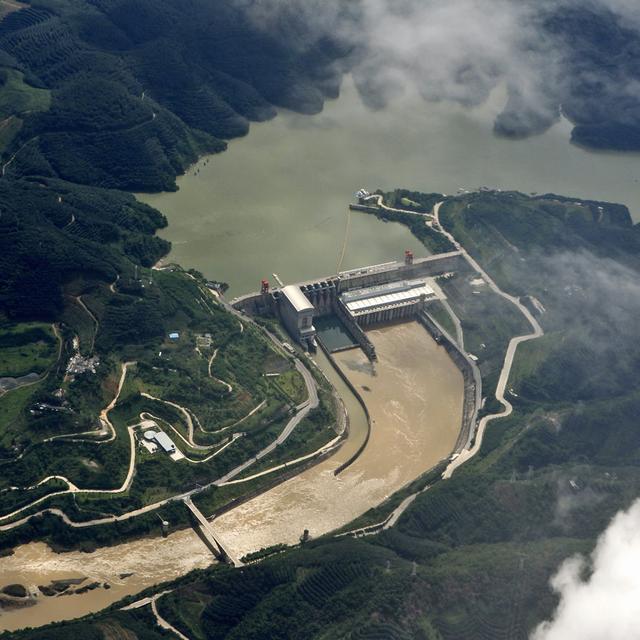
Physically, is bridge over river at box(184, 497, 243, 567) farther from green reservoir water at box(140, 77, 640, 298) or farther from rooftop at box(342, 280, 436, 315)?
rooftop at box(342, 280, 436, 315)

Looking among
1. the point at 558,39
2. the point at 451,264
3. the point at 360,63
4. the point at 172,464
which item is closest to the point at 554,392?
the point at 451,264

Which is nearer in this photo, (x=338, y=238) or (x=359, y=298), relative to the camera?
(x=359, y=298)

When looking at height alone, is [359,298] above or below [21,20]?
below

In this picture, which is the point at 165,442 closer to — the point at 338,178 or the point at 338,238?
the point at 338,238

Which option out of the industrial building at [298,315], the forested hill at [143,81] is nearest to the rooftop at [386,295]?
the industrial building at [298,315]

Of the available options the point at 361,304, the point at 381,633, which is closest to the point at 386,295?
the point at 361,304

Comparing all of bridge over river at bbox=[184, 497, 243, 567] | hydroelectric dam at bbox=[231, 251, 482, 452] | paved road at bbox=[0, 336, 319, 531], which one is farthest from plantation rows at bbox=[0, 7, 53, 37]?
bridge over river at bbox=[184, 497, 243, 567]

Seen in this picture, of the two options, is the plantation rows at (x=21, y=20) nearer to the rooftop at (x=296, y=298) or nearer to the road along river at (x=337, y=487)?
the rooftop at (x=296, y=298)
